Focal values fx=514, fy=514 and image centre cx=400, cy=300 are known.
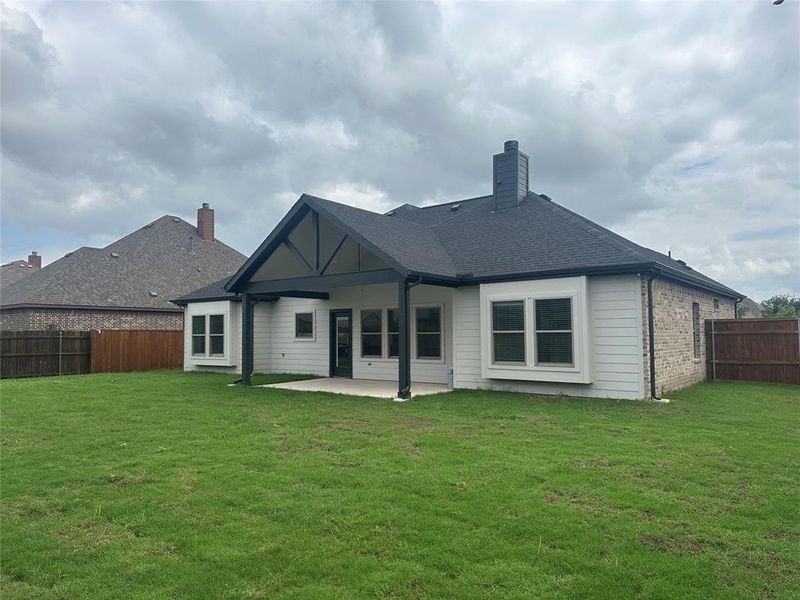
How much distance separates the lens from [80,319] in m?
21.6

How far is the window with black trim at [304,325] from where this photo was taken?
1653cm

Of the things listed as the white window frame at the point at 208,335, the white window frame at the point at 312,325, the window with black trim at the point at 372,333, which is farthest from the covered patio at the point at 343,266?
the white window frame at the point at 208,335

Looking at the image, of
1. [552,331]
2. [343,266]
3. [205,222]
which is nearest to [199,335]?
[343,266]

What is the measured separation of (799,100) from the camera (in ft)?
39.4

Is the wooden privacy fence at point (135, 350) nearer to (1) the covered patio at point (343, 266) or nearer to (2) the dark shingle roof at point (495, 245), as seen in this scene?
(1) the covered patio at point (343, 266)

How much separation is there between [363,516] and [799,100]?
1400cm

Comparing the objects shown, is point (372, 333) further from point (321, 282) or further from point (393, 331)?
point (321, 282)

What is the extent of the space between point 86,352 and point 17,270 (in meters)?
20.5

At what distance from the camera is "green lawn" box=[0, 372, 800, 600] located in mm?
3121

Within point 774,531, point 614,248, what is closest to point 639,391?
point 614,248

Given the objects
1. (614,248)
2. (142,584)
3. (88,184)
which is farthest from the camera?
(88,184)

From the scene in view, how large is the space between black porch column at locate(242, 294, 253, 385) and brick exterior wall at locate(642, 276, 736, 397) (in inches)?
386

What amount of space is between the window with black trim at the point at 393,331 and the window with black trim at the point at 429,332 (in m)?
0.85

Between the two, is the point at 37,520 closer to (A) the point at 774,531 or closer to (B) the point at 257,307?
(A) the point at 774,531
